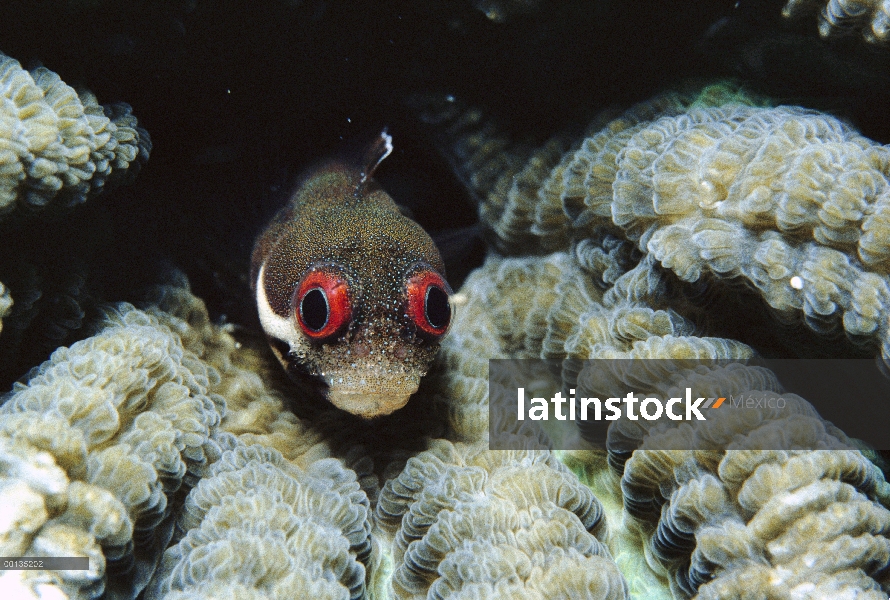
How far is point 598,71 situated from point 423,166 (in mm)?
1249

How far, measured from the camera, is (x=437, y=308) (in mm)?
2303

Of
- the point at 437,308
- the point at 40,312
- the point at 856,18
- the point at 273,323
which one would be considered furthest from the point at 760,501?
the point at 40,312

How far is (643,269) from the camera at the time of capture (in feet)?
8.13

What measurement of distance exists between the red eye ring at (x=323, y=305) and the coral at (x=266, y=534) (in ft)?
1.61

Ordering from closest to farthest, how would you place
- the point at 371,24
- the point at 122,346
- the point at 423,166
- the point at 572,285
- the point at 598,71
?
1. the point at 122,346
2. the point at 572,285
3. the point at 598,71
4. the point at 371,24
5. the point at 423,166

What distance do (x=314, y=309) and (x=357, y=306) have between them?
0.16 m

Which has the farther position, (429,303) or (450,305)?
(450,305)

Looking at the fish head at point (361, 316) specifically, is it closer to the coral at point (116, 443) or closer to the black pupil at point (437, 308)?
the black pupil at point (437, 308)

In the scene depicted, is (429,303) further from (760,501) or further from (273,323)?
(760,501)

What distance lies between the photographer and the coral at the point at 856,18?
2.05 meters

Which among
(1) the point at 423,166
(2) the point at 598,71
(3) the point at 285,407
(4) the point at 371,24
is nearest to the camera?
(3) the point at 285,407

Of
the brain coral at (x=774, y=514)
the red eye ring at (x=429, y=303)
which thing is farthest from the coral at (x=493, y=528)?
the red eye ring at (x=429, y=303)

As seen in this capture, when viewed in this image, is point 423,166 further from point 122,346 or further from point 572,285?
point 122,346

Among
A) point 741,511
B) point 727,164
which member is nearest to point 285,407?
point 741,511
